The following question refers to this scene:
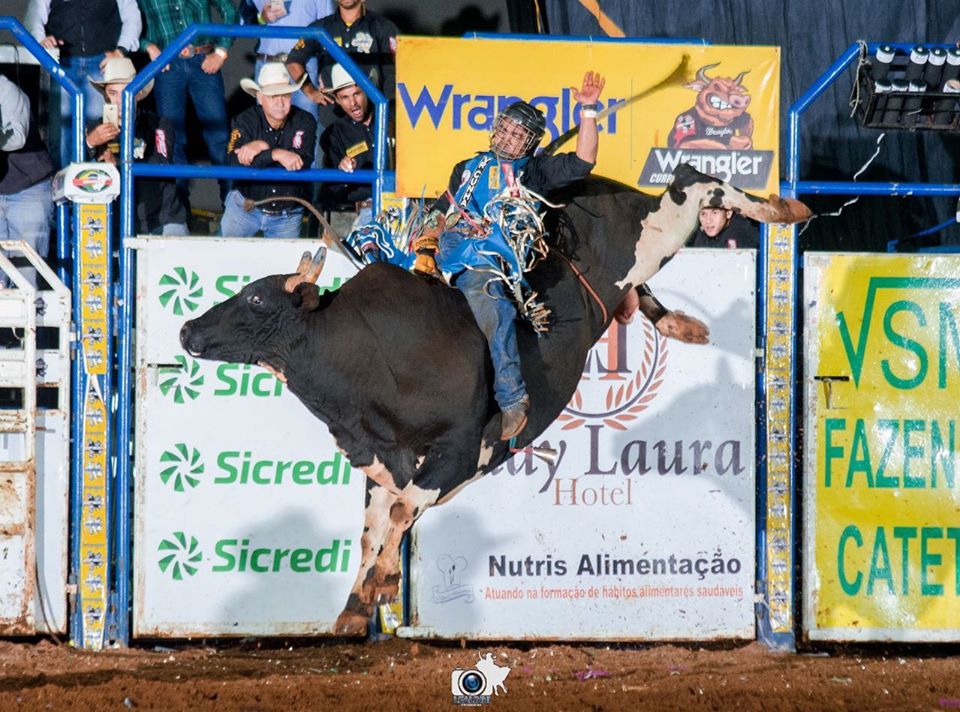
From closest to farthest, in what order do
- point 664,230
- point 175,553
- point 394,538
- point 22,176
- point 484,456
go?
point 394,538 < point 484,456 < point 664,230 < point 175,553 < point 22,176

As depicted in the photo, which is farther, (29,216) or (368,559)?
(29,216)

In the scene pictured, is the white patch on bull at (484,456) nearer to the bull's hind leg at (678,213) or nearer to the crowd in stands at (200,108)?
the bull's hind leg at (678,213)

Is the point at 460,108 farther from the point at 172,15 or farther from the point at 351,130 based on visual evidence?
the point at 172,15

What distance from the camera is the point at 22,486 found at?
29.0 feet

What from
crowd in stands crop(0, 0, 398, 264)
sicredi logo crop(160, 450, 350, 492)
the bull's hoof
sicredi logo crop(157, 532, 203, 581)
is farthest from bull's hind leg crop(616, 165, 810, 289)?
sicredi logo crop(157, 532, 203, 581)

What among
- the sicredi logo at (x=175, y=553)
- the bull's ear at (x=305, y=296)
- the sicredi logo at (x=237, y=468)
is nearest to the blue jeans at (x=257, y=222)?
the sicredi logo at (x=237, y=468)

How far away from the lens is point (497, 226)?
6250 mm

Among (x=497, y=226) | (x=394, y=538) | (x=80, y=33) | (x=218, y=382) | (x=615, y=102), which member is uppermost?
(x=80, y=33)

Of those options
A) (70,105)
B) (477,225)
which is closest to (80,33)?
(70,105)

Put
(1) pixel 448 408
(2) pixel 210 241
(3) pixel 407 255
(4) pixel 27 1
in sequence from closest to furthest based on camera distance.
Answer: (1) pixel 448 408 < (3) pixel 407 255 < (2) pixel 210 241 < (4) pixel 27 1

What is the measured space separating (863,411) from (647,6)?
11.9ft

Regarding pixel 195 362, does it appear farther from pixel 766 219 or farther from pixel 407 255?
pixel 766 219

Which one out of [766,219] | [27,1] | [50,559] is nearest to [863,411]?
[766,219]

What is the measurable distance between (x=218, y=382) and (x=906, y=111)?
498cm
